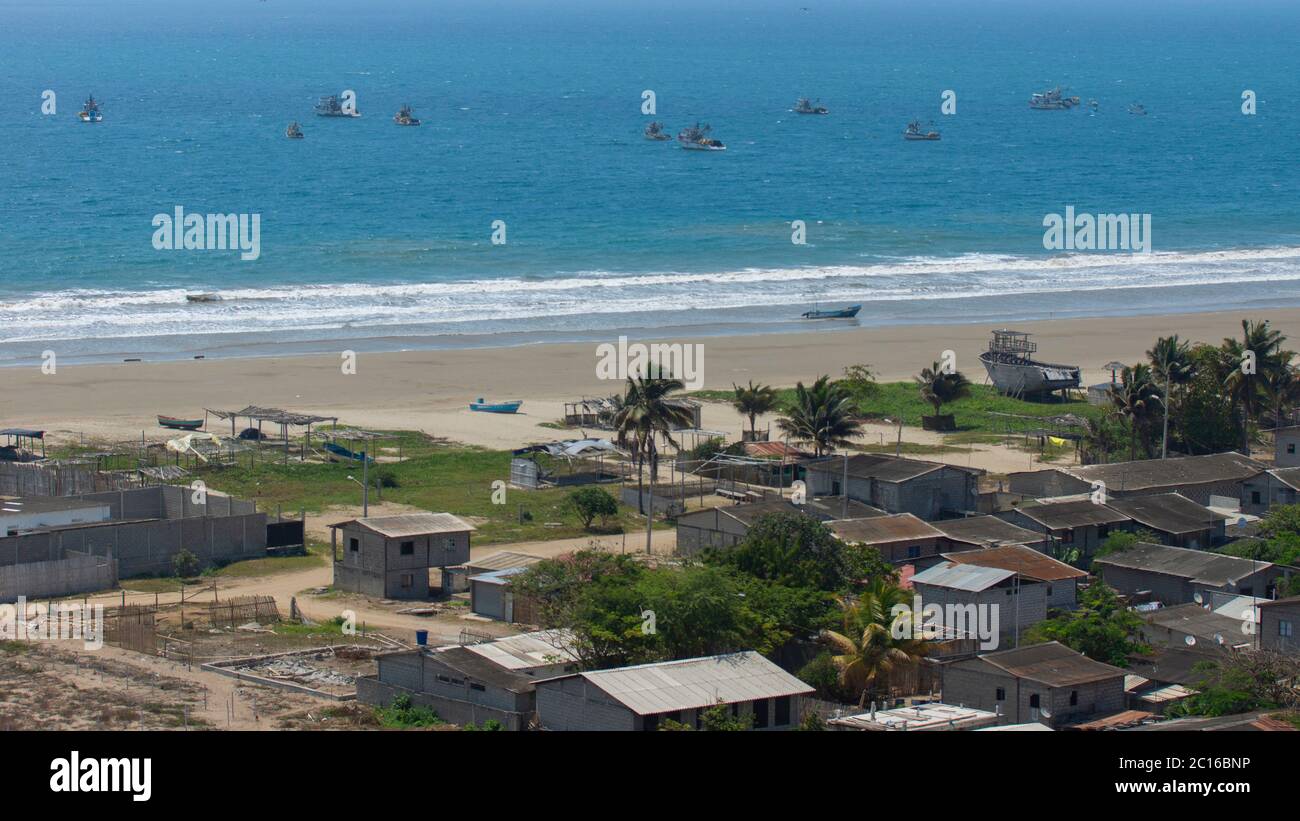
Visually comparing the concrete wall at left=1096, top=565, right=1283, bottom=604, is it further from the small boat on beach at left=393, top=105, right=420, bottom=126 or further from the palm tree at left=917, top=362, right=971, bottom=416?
the small boat on beach at left=393, top=105, right=420, bottom=126

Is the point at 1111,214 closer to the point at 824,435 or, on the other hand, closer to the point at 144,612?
the point at 824,435

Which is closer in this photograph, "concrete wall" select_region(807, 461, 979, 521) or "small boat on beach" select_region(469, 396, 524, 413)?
"concrete wall" select_region(807, 461, 979, 521)

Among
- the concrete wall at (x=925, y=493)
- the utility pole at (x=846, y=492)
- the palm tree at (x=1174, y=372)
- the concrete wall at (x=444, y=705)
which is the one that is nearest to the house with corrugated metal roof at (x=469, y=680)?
the concrete wall at (x=444, y=705)

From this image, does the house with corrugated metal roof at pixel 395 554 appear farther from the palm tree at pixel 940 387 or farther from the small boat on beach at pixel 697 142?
the small boat on beach at pixel 697 142

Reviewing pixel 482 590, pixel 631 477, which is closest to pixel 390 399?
pixel 631 477

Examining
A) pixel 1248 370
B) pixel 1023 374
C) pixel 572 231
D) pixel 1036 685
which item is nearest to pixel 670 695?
pixel 1036 685

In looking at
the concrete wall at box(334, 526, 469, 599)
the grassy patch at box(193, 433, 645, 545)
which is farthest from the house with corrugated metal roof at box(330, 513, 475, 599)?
the grassy patch at box(193, 433, 645, 545)
